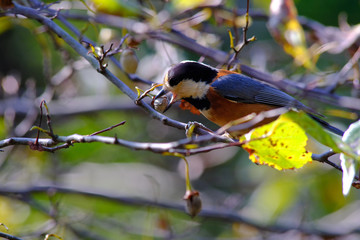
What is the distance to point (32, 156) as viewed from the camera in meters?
5.04

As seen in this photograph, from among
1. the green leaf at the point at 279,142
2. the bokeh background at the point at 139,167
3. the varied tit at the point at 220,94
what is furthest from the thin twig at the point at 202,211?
the green leaf at the point at 279,142

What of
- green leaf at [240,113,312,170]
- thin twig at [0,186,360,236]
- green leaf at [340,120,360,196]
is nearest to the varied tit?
thin twig at [0,186,360,236]

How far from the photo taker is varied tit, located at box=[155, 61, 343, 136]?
343 cm

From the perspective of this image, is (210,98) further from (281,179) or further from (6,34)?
(6,34)

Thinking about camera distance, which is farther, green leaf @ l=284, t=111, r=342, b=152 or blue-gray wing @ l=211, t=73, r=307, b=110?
blue-gray wing @ l=211, t=73, r=307, b=110

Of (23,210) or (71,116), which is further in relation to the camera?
(71,116)

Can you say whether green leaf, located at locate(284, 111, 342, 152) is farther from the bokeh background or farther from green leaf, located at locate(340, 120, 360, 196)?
the bokeh background

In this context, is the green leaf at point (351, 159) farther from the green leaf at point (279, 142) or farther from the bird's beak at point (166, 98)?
the bird's beak at point (166, 98)

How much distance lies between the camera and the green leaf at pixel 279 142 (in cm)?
177

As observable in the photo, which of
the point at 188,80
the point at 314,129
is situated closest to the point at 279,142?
the point at 314,129

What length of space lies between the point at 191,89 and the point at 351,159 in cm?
189

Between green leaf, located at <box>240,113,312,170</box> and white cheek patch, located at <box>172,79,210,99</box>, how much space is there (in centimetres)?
146

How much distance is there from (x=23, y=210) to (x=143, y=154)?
193 cm

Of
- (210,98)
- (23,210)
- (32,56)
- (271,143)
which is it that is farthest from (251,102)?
(32,56)
